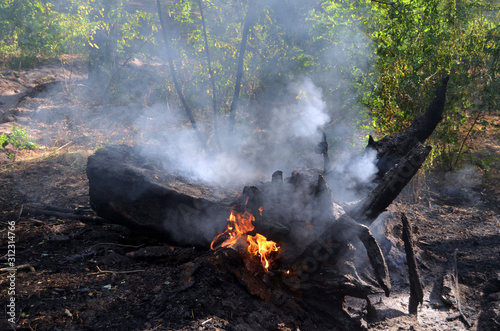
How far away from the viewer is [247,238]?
4.02 metres

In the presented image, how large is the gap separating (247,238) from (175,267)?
38.3 inches

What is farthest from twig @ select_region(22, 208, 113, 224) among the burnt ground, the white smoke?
the white smoke

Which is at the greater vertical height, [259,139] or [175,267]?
[259,139]

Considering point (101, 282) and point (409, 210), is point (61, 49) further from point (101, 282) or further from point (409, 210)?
point (409, 210)

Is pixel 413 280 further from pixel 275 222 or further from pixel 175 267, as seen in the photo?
pixel 175 267

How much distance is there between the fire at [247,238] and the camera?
394 cm

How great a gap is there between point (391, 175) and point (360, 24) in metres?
5.98

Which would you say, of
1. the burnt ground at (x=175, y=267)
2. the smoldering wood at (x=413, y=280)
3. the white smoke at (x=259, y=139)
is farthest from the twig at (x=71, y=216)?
the smoldering wood at (x=413, y=280)

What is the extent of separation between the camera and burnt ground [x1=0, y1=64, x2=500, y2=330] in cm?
309

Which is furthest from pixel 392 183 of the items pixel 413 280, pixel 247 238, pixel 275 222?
pixel 247 238

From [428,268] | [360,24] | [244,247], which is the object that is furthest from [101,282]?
[360,24]

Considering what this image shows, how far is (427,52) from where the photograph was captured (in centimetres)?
664

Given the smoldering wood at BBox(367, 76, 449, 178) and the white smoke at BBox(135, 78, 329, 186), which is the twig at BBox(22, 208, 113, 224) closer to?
the white smoke at BBox(135, 78, 329, 186)

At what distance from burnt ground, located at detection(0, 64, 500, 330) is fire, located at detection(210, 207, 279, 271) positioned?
334mm
